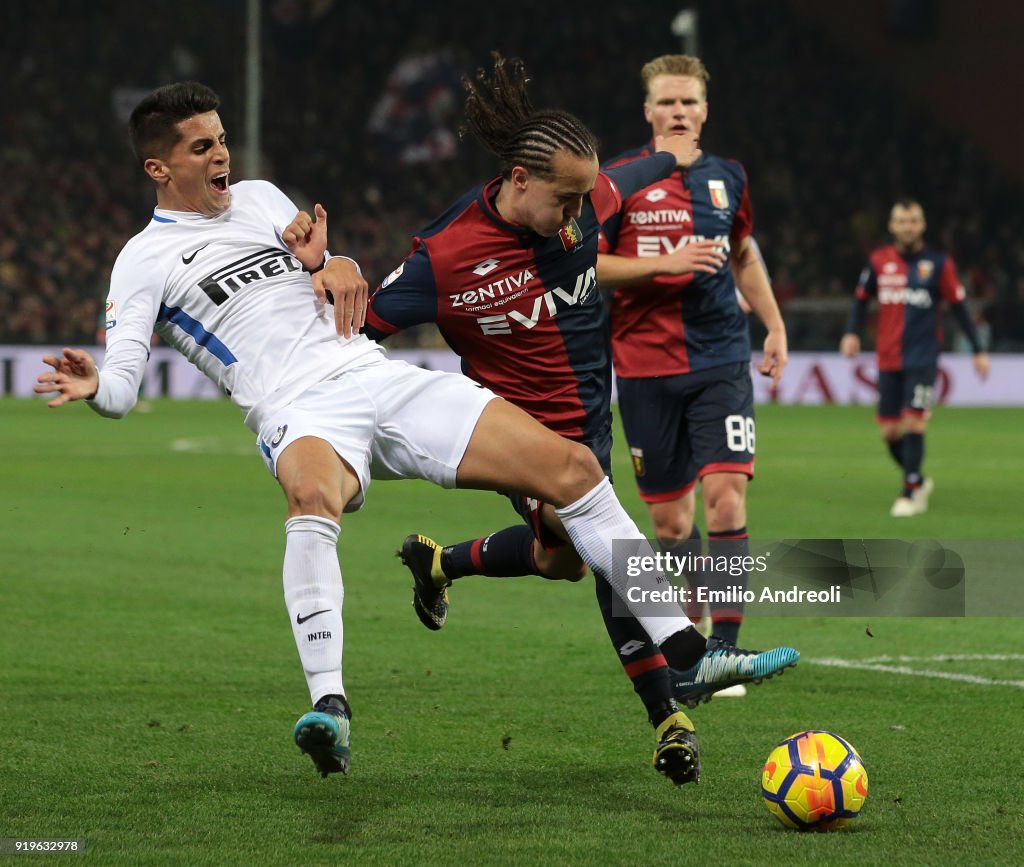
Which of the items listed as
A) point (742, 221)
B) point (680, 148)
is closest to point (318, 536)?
point (680, 148)

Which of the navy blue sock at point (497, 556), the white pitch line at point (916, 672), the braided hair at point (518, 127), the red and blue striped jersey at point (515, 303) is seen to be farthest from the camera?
the white pitch line at point (916, 672)

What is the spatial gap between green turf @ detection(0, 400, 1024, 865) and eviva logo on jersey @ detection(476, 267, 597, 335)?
130 centimetres

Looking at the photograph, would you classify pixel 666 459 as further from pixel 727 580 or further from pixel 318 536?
pixel 318 536

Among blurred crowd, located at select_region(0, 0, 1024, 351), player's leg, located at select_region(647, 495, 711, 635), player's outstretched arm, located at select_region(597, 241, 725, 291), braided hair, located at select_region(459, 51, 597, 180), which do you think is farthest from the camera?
blurred crowd, located at select_region(0, 0, 1024, 351)

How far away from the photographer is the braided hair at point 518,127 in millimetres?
5031

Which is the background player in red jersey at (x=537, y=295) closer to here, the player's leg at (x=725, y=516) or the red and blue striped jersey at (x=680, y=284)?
the player's leg at (x=725, y=516)

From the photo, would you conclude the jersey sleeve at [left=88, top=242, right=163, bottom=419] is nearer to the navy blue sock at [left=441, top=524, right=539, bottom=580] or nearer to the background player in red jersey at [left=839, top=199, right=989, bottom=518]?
the navy blue sock at [left=441, top=524, right=539, bottom=580]

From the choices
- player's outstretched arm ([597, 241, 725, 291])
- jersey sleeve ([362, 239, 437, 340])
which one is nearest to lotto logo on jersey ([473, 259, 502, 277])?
jersey sleeve ([362, 239, 437, 340])

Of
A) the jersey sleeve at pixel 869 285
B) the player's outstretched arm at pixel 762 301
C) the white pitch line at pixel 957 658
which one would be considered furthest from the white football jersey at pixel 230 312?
the jersey sleeve at pixel 869 285

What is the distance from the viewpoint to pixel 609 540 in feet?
16.1

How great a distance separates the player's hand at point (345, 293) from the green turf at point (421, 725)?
1.30 meters

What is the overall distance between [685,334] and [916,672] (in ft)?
5.29

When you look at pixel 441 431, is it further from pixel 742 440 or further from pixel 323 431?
pixel 742 440

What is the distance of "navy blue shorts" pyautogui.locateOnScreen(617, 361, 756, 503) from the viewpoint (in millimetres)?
6922
